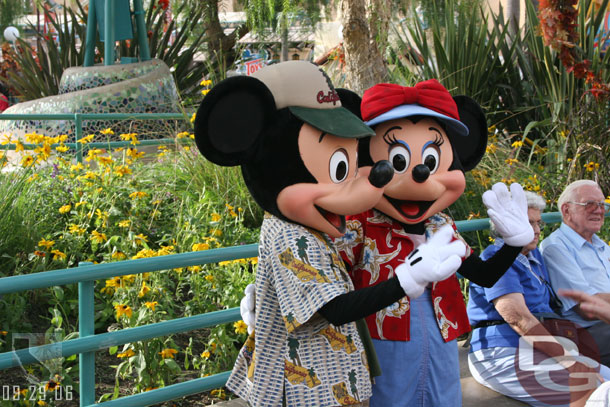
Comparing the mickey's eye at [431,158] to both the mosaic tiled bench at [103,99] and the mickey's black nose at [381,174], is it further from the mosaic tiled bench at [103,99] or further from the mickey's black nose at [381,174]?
the mosaic tiled bench at [103,99]

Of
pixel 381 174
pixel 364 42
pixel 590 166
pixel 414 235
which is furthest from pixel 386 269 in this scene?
pixel 364 42

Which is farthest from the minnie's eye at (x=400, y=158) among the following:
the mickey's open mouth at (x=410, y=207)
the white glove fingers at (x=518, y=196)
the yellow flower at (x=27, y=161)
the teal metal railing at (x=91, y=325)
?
→ the yellow flower at (x=27, y=161)

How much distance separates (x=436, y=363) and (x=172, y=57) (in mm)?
9233

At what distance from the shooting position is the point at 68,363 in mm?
3531

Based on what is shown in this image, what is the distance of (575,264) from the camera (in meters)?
3.49

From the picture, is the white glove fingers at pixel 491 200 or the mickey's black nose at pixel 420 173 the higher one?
the mickey's black nose at pixel 420 173

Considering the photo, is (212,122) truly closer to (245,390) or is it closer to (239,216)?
(245,390)

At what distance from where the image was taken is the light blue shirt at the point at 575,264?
346cm

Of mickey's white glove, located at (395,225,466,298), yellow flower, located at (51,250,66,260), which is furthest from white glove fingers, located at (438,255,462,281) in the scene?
yellow flower, located at (51,250,66,260)

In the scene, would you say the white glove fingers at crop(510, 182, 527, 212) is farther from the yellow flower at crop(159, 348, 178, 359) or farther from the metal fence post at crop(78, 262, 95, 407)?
the yellow flower at crop(159, 348, 178, 359)

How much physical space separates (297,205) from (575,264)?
6.58ft

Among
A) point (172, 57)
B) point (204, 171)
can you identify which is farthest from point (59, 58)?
point (204, 171)

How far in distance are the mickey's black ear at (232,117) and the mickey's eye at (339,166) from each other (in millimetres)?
249

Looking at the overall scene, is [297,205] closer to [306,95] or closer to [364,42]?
[306,95]
